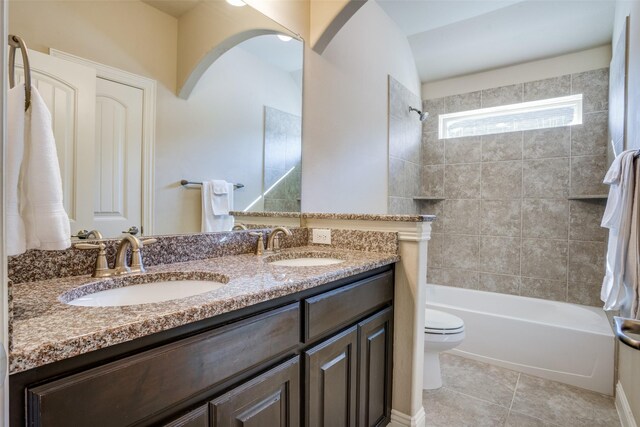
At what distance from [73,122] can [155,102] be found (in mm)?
305

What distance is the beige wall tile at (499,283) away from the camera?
10.5ft

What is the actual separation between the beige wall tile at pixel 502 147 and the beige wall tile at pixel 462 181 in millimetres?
148

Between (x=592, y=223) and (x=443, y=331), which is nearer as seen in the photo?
(x=443, y=331)

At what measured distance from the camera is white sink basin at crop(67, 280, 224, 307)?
95 centimetres

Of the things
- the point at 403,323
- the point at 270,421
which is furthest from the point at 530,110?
the point at 270,421

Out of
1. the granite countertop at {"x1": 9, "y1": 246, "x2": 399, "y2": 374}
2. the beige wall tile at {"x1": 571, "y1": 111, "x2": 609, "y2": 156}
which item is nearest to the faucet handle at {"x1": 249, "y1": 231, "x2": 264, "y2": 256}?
the granite countertop at {"x1": 9, "y1": 246, "x2": 399, "y2": 374}

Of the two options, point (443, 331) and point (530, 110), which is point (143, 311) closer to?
point (443, 331)

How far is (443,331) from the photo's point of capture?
2.07m

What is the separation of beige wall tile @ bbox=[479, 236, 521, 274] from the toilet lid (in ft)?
4.21

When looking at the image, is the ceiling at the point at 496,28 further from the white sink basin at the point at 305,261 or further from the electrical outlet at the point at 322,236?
the white sink basin at the point at 305,261

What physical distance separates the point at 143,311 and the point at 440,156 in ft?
11.2

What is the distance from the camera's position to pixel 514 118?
128 inches

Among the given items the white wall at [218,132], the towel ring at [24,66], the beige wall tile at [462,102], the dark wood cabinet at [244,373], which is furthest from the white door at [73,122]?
the beige wall tile at [462,102]

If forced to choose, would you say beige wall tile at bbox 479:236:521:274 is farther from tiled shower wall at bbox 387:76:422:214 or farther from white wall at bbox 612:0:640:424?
white wall at bbox 612:0:640:424
